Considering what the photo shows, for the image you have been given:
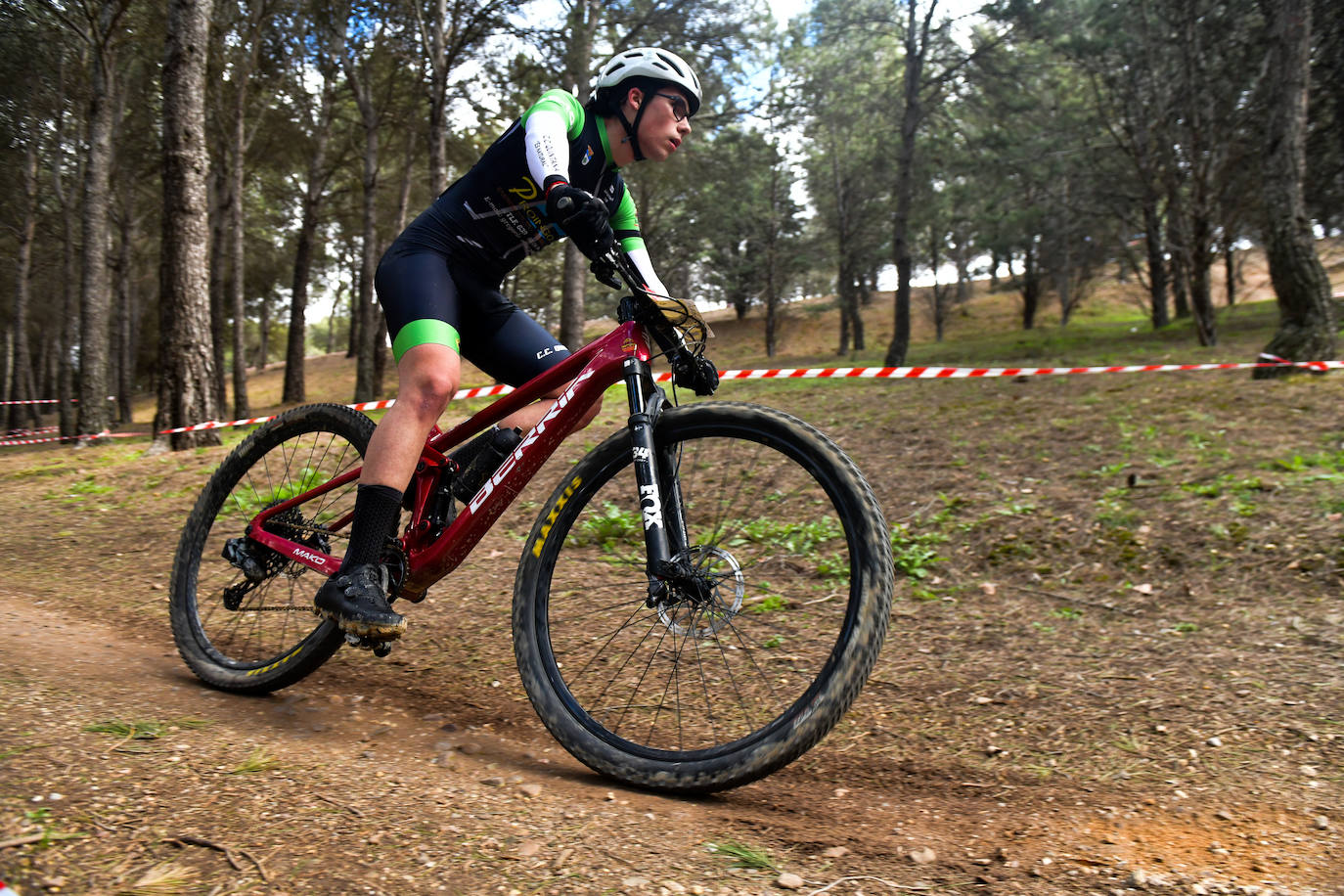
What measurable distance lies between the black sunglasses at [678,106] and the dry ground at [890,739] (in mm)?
2359

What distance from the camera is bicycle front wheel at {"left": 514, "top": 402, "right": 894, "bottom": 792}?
2.33 metres

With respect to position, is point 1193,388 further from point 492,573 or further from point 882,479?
point 492,573

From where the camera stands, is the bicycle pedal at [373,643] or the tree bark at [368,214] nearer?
the bicycle pedal at [373,643]

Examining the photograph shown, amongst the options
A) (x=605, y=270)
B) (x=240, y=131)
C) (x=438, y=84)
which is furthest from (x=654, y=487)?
(x=240, y=131)

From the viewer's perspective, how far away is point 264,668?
11.0 ft

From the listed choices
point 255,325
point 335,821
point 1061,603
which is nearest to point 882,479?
point 1061,603

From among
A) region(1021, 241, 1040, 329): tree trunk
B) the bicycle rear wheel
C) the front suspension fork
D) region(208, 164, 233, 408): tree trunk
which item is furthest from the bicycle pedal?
region(1021, 241, 1040, 329): tree trunk

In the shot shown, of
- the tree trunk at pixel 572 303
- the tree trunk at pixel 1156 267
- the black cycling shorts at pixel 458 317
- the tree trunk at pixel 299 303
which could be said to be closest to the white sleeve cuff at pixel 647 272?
the black cycling shorts at pixel 458 317

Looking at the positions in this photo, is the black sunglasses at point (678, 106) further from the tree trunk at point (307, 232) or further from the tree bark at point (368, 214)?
the tree trunk at point (307, 232)

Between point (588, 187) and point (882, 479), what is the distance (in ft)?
13.5

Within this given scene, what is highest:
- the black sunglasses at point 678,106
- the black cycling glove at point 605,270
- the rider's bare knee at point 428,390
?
the black sunglasses at point 678,106

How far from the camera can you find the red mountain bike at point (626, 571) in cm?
244

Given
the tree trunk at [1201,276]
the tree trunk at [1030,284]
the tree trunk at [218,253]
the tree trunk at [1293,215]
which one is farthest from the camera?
the tree trunk at [1030,284]

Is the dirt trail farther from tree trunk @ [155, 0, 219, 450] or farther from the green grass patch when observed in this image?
tree trunk @ [155, 0, 219, 450]
